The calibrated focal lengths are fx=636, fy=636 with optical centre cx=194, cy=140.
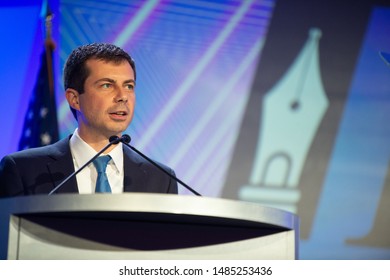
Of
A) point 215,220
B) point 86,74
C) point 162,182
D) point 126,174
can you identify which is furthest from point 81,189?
point 215,220

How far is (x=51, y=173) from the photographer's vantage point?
1829mm

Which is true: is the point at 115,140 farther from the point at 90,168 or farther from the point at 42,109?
the point at 42,109

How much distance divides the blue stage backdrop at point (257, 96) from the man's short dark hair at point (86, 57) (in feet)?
2.87

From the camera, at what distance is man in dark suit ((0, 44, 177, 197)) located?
1826 mm

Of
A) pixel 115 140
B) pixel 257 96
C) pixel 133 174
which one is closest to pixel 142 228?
pixel 115 140

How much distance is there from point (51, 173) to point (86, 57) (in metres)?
0.41

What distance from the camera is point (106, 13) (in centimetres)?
306

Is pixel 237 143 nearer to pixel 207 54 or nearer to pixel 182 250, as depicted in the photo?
pixel 207 54

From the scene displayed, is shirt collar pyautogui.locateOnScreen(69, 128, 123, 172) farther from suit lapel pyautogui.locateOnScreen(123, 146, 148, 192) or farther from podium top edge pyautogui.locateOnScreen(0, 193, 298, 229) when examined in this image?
podium top edge pyautogui.locateOnScreen(0, 193, 298, 229)

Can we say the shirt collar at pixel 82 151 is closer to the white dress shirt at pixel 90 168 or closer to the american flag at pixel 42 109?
the white dress shirt at pixel 90 168

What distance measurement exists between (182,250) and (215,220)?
0.13 m

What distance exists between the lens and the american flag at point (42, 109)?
2932 millimetres

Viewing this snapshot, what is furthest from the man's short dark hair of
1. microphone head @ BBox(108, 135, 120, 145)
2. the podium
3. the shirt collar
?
the podium
